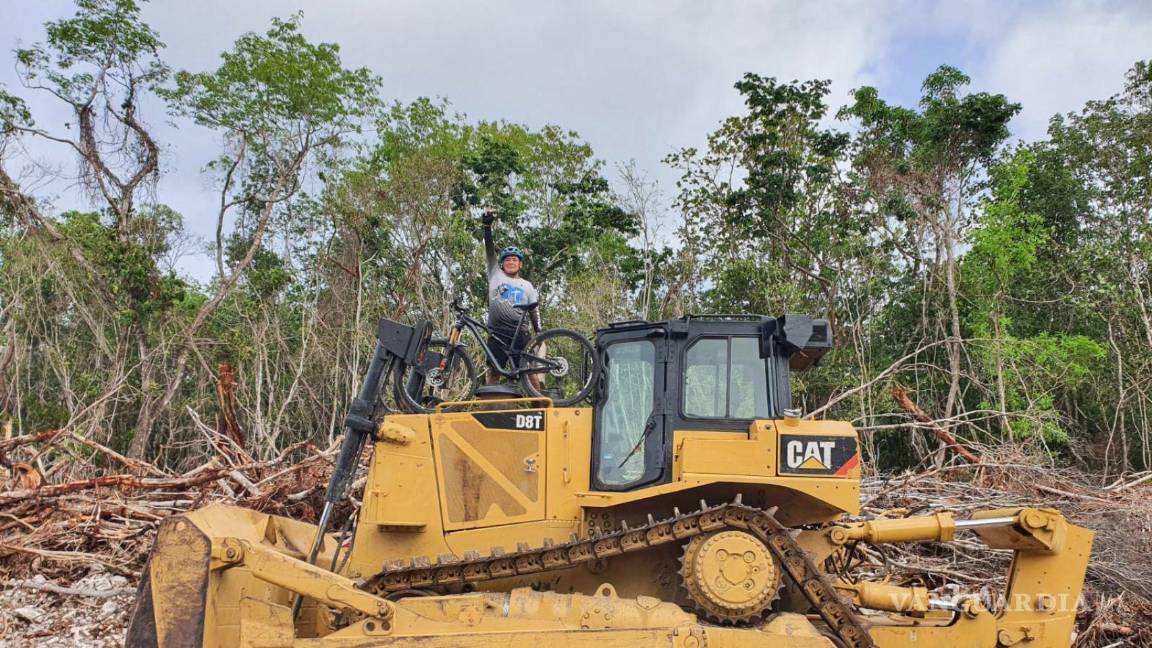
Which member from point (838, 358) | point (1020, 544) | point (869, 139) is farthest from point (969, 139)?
point (1020, 544)

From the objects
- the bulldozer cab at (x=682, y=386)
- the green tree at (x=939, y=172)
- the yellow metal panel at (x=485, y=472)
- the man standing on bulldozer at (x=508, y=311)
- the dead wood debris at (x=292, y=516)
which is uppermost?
the green tree at (x=939, y=172)

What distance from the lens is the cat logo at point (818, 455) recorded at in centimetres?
548

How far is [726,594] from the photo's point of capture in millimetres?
5148

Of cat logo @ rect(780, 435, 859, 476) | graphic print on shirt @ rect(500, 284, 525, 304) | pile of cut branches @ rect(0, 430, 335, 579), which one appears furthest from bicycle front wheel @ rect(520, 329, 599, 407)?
pile of cut branches @ rect(0, 430, 335, 579)

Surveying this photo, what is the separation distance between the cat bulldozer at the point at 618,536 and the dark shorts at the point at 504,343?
4.32 ft

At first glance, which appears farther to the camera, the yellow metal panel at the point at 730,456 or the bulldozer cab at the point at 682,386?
the bulldozer cab at the point at 682,386

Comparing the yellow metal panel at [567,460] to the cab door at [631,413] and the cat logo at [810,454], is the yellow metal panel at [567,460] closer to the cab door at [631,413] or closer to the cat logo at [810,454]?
the cab door at [631,413]

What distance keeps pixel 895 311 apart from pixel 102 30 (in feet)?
70.9

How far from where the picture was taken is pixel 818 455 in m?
5.49

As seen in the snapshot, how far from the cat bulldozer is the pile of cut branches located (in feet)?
8.66

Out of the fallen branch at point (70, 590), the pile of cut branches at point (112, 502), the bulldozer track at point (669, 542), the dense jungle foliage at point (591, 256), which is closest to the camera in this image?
the bulldozer track at point (669, 542)

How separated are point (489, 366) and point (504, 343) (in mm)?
267

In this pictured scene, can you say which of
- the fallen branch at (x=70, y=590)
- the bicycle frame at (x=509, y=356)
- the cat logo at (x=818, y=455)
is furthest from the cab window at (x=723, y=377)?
the fallen branch at (x=70, y=590)

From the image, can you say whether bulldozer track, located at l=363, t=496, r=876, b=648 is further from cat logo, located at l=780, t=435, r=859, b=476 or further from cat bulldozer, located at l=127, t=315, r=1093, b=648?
cat logo, located at l=780, t=435, r=859, b=476
